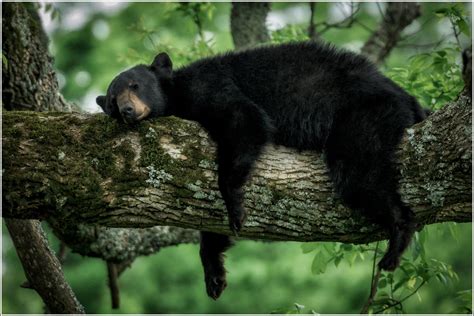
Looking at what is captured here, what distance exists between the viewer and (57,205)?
4.47 m

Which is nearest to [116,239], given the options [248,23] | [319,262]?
[319,262]

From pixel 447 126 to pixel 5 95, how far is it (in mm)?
4552

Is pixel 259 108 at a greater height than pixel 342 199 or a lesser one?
greater

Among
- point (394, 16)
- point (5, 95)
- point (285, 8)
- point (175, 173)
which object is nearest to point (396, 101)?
point (175, 173)

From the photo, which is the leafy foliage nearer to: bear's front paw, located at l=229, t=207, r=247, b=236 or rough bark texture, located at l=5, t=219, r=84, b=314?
bear's front paw, located at l=229, t=207, r=247, b=236

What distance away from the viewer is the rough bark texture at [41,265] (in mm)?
6068

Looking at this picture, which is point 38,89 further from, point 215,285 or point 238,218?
point 238,218

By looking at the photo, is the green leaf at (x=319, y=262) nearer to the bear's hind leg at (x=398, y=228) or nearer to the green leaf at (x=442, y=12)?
the bear's hind leg at (x=398, y=228)

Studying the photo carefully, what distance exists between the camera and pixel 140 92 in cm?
574

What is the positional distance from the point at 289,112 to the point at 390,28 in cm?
457

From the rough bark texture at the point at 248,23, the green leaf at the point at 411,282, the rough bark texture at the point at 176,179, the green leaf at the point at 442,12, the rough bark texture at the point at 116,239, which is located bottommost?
the green leaf at the point at 411,282

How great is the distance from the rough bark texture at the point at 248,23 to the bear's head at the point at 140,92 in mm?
3206

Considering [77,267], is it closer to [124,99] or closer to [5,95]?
[5,95]

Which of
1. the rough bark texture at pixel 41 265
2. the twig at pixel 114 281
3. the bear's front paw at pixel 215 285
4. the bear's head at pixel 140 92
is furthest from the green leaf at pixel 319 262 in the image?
the twig at pixel 114 281
